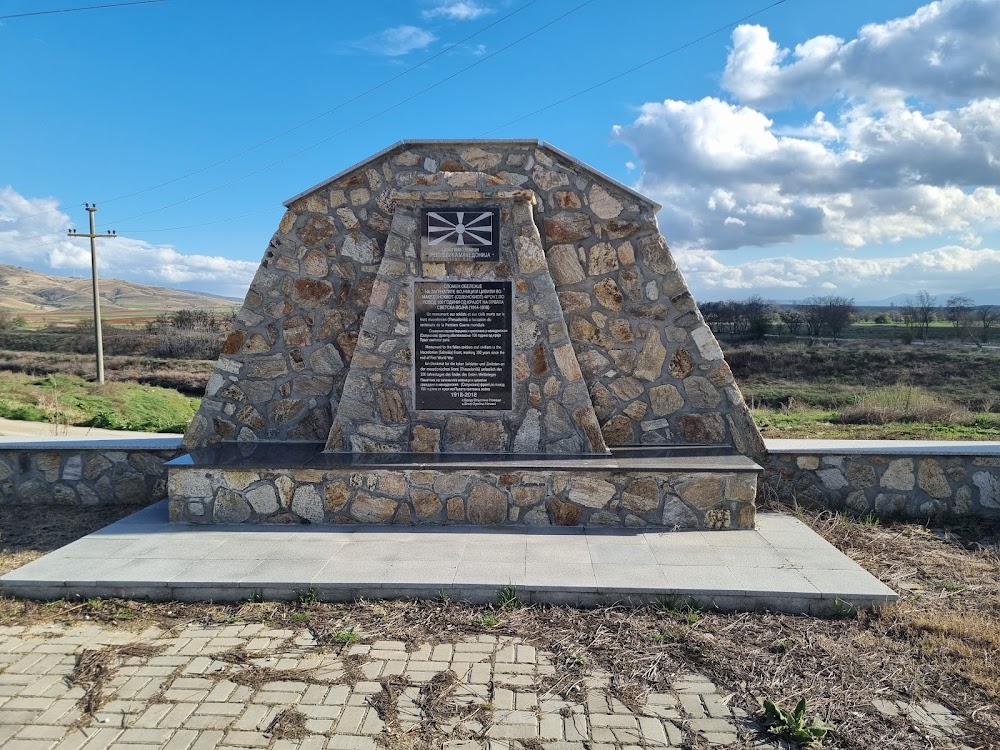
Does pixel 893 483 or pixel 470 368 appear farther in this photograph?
pixel 893 483

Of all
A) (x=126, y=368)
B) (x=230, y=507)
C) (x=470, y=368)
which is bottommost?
(x=126, y=368)

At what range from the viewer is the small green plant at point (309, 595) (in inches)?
163

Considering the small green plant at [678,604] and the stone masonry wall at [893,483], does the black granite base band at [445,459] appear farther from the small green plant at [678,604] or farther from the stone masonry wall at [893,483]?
the small green plant at [678,604]

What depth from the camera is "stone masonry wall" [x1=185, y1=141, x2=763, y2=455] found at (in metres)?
6.08

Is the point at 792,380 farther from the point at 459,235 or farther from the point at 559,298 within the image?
the point at 459,235

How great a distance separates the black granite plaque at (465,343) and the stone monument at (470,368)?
0.01 metres

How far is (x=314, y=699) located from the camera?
10.4 ft

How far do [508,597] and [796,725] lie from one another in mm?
1753

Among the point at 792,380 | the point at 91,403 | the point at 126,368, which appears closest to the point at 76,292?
the point at 126,368

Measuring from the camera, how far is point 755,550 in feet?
15.7

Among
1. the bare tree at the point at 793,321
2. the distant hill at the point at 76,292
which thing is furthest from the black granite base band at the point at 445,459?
the distant hill at the point at 76,292

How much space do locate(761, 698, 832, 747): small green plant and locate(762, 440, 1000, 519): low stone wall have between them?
10.9ft

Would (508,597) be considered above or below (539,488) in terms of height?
below

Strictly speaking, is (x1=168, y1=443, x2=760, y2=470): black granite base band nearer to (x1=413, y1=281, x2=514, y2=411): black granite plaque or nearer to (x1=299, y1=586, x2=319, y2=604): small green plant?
(x1=413, y1=281, x2=514, y2=411): black granite plaque
